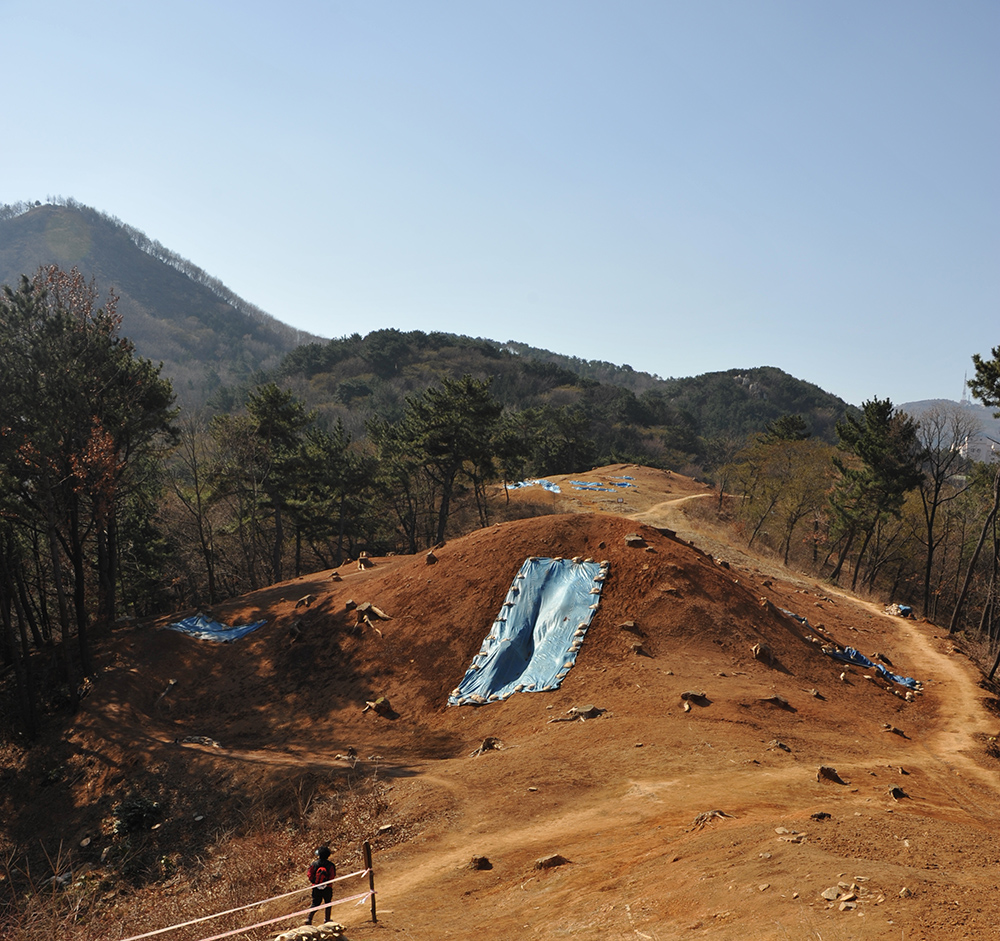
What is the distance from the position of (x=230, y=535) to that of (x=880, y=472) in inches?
1435

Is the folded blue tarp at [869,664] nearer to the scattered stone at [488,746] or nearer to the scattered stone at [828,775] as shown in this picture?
the scattered stone at [828,775]

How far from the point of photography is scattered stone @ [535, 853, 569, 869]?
7723 millimetres

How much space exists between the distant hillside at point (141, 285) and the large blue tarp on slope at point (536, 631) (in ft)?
481

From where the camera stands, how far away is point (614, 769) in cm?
1047

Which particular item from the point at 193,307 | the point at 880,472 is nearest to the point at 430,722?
the point at 880,472

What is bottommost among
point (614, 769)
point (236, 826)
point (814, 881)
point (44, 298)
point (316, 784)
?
point (236, 826)

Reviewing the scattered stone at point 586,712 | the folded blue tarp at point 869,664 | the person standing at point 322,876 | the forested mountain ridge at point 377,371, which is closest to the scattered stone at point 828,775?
the scattered stone at point 586,712

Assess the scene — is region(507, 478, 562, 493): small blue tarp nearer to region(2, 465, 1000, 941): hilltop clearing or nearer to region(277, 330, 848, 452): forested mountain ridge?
region(277, 330, 848, 452): forested mountain ridge

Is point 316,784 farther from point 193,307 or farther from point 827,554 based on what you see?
point 193,307

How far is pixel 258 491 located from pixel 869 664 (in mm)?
27341

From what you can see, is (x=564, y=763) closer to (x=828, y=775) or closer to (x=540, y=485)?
(x=828, y=775)

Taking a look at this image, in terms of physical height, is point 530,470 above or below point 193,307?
below

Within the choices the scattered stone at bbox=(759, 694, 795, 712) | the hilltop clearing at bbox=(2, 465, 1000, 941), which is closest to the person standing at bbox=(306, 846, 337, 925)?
the hilltop clearing at bbox=(2, 465, 1000, 941)

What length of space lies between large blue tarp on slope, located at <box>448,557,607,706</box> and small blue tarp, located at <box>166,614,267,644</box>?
8883mm
